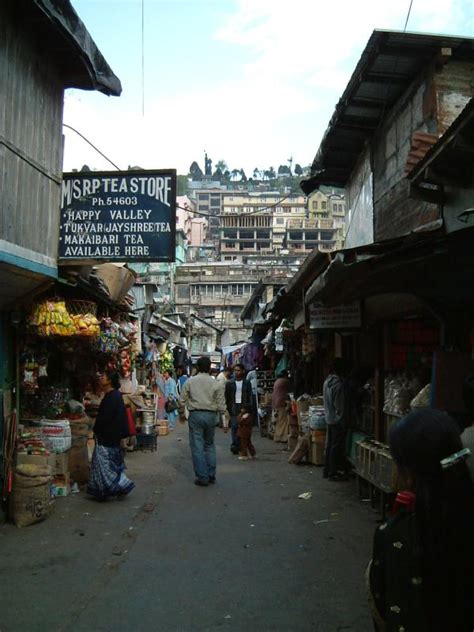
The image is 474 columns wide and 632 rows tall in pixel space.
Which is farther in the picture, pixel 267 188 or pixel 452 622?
pixel 267 188

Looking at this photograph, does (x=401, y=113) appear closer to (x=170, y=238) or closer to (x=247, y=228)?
A: (x=170, y=238)

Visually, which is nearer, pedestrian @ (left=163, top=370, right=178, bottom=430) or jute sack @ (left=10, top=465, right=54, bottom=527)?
jute sack @ (left=10, top=465, right=54, bottom=527)

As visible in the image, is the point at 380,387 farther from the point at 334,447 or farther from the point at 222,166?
the point at 222,166

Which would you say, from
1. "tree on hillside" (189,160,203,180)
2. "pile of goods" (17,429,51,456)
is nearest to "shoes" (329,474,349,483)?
"pile of goods" (17,429,51,456)

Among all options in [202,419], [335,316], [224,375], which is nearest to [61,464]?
[202,419]

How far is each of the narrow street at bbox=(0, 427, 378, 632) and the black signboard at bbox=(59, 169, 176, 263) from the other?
3.37 meters

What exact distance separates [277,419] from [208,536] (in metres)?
9.86

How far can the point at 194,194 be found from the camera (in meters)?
145

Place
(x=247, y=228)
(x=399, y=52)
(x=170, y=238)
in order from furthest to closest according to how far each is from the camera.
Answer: (x=247, y=228), (x=399, y=52), (x=170, y=238)

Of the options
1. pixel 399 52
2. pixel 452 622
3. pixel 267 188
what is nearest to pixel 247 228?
pixel 267 188

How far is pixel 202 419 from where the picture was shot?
1023 cm

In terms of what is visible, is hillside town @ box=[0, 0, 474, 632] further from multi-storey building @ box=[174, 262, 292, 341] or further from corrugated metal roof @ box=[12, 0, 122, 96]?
multi-storey building @ box=[174, 262, 292, 341]

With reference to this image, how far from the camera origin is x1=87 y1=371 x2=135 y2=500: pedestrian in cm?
896

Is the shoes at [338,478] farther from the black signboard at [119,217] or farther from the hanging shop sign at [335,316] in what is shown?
the black signboard at [119,217]
